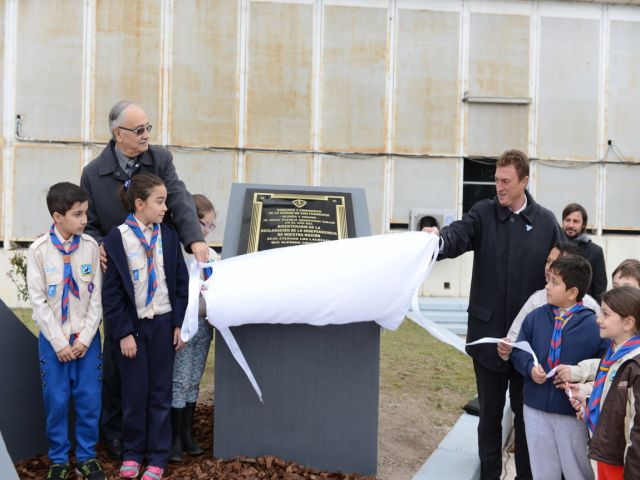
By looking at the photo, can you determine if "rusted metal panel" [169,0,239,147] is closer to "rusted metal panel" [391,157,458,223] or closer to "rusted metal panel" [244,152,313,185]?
"rusted metal panel" [244,152,313,185]

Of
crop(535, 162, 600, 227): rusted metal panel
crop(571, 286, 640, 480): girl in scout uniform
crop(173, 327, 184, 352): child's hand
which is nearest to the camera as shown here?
crop(571, 286, 640, 480): girl in scout uniform

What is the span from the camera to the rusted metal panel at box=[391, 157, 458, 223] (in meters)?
13.9

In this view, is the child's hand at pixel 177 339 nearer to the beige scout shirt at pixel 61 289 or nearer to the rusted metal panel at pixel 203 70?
the beige scout shirt at pixel 61 289

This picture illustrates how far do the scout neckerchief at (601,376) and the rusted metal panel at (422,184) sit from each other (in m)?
10.8

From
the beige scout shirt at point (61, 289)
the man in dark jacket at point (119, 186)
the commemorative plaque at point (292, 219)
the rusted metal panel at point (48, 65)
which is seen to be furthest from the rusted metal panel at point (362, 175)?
the beige scout shirt at point (61, 289)

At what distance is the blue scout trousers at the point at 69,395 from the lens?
3.69 metres

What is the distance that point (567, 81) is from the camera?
1401 cm

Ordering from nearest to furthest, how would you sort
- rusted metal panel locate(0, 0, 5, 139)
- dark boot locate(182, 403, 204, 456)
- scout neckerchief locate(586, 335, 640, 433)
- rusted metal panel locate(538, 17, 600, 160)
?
scout neckerchief locate(586, 335, 640, 433) → dark boot locate(182, 403, 204, 456) → rusted metal panel locate(0, 0, 5, 139) → rusted metal panel locate(538, 17, 600, 160)

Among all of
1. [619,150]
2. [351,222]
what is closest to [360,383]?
[351,222]

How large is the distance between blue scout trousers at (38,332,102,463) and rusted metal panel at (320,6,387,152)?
33.9 ft

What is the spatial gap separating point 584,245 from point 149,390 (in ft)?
13.4

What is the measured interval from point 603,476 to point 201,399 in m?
3.44

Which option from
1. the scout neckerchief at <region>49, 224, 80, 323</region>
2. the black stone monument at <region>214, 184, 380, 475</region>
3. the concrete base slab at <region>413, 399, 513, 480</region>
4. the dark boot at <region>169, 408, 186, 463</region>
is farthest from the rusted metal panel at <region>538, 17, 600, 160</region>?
the scout neckerchief at <region>49, 224, 80, 323</region>

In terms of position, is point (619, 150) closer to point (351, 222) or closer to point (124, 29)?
point (124, 29)
